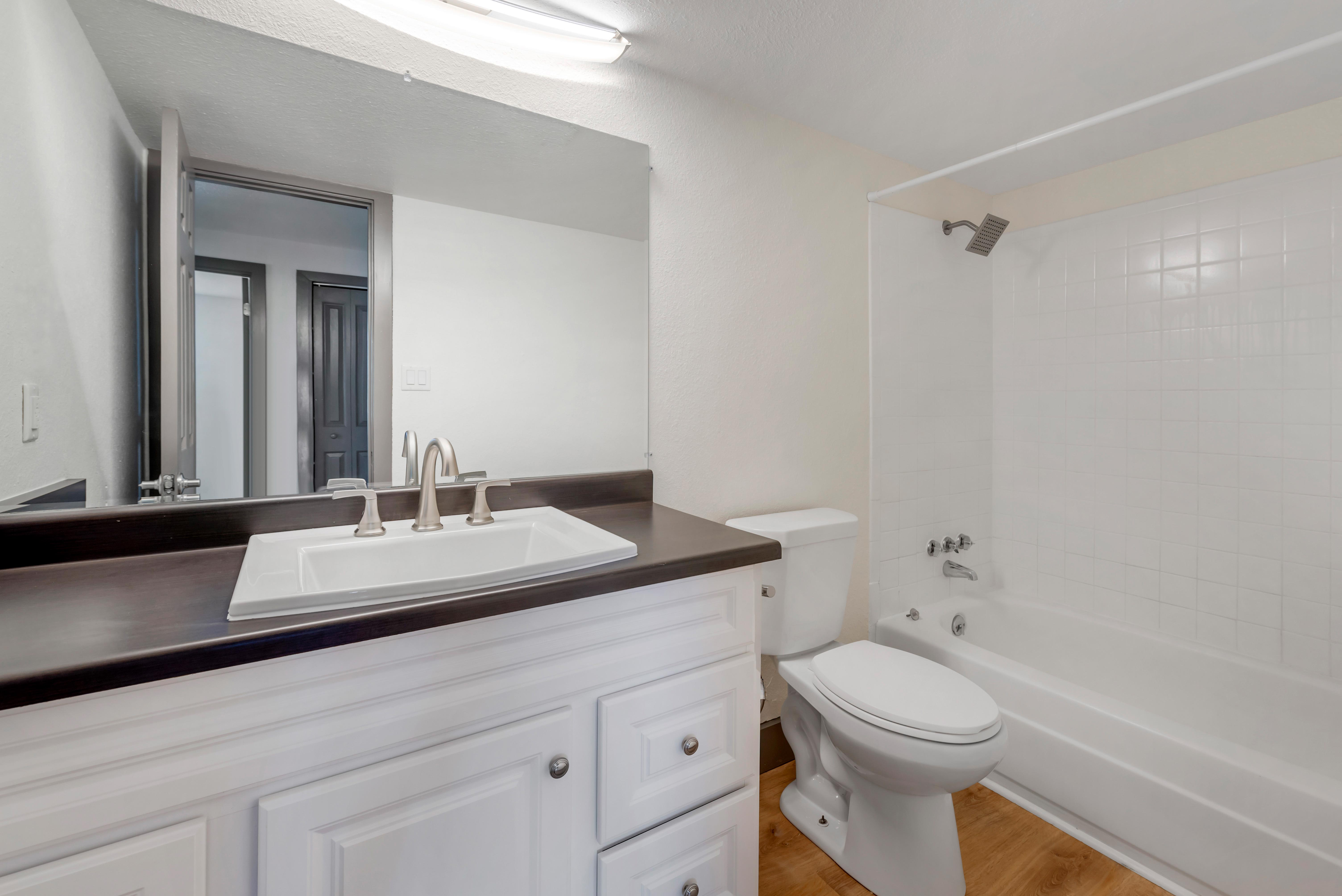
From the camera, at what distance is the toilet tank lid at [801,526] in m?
1.64

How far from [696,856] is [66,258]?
5.04ft

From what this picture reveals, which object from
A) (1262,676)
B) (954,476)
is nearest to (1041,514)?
(954,476)

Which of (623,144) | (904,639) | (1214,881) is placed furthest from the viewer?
(904,639)

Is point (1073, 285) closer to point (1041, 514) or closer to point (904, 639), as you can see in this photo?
point (1041, 514)

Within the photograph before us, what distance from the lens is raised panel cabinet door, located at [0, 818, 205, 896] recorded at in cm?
60

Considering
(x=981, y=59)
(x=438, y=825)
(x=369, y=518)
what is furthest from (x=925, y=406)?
(x=438, y=825)

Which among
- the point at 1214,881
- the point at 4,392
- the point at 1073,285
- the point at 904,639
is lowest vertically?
the point at 1214,881

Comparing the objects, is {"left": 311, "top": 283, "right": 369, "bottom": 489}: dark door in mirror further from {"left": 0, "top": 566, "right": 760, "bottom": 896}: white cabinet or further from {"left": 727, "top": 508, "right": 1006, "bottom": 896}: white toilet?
{"left": 727, "top": 508, "right": 1006, "bottom": 896}: white toilet

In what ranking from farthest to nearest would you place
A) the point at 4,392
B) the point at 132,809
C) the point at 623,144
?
the point at 623,144 < the point at 4,392 < the point at 132,809

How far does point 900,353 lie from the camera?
229cm

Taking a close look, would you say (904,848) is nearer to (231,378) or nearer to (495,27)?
(231,378)

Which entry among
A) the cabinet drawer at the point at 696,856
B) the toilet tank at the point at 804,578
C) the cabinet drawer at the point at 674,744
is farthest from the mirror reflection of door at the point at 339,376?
the toilet tank at the point at 804,578

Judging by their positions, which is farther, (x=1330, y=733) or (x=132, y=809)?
(x=1330, y=733)

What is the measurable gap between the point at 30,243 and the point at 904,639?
247 centimetres
